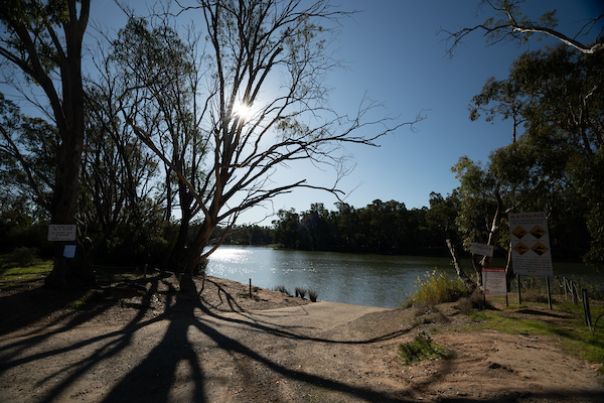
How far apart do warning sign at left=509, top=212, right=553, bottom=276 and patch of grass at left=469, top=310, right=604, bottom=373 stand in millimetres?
954

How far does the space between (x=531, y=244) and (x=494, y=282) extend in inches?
56.0

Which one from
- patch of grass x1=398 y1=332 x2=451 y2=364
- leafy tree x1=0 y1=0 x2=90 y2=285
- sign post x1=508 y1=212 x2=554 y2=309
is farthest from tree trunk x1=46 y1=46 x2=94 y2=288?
sign post x1=508 y1=212 x2=554 y2=309

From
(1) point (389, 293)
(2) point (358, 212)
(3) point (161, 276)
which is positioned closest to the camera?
(3) point (161, 276)

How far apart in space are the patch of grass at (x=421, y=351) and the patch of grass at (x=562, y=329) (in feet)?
4.69

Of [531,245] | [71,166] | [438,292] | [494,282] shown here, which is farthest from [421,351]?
[71,166]

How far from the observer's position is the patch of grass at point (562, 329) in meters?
4.55

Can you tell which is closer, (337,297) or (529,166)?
(529,166)

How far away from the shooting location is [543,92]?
12273 mm

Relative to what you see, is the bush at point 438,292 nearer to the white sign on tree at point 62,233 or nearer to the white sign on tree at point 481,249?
the white sign on tree at point 481,249

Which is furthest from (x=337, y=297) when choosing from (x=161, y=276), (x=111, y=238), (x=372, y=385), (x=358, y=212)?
(x=358, y=212)

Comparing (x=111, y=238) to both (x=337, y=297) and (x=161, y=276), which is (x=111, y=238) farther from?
(x=337, y=297)

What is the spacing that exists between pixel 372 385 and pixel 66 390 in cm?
319

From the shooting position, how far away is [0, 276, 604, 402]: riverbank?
3.75 meters

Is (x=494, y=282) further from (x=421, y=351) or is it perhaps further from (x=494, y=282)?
(x=421, y=351)
